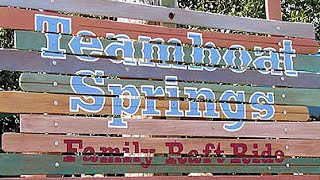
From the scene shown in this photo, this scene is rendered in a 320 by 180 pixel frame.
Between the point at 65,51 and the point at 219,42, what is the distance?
3.59ft

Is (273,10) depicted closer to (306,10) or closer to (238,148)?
(238,148)

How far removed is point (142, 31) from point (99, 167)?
3.05ft

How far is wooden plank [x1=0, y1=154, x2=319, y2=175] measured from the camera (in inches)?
136

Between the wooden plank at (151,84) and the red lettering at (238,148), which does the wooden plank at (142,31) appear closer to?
the wooden plank at (151,84)

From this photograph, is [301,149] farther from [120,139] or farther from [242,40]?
Result: [120,139]

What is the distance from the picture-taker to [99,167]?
12.0ft

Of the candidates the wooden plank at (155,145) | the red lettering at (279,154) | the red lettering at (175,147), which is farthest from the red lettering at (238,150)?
the red lettering at (175,147)

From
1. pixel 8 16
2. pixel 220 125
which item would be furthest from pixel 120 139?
pixel 8 16

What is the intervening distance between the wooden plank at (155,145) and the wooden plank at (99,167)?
0.05 metres

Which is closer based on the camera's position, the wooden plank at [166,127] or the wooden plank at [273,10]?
the wooden plank at [166,127]

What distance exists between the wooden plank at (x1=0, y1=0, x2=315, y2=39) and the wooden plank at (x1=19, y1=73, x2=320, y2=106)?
0.43m

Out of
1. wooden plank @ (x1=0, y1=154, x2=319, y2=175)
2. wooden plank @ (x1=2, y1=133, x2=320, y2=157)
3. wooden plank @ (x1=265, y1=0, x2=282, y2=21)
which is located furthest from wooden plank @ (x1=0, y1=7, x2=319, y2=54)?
wooden plank @ (x1=0, y1=154, x2=319, y2=175)

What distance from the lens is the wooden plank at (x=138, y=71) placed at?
3.59 m

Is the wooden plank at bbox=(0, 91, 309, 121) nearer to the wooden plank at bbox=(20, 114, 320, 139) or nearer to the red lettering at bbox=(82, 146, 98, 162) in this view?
the wooden plank at bbox=(20, 114, 320, 139)
